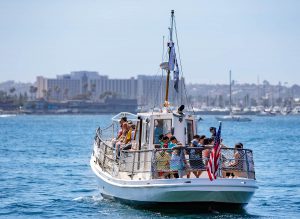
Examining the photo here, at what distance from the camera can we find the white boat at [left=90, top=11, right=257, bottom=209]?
29031 mm

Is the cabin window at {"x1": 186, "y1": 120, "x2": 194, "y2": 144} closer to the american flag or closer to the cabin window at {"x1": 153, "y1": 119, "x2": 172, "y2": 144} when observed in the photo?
the cabin window at {"x1": 153, "y1": 119, "x2": 172, "y2": 144}

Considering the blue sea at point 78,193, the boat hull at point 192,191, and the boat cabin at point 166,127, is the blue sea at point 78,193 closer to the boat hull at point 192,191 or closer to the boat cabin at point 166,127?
the boat hull at point 192,191

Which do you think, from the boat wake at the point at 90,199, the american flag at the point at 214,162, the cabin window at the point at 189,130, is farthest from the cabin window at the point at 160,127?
the boat wake at the point at 90,199

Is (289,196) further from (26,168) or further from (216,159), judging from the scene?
(26,168)

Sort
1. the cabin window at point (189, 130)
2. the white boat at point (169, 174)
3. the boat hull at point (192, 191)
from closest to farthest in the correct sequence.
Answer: the boat hull at point (192, 191) < the white boat at point (169, 174) < the cabin window at point (189, 130)

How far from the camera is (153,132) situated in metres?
31.8

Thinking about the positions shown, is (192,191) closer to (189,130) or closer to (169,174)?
(169,174)

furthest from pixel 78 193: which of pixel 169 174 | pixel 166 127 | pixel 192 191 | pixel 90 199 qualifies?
pixel 192 191

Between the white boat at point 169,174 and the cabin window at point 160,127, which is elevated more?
the cabin window at point 160,127

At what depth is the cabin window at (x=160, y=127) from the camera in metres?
31.8

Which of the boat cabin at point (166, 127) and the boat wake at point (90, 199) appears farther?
the boat wake at point (90, 199)

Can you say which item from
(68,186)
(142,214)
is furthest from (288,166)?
(142,214)

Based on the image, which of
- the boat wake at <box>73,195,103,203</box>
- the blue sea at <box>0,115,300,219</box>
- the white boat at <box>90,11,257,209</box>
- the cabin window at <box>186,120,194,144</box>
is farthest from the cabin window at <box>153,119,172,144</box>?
the boat wake at <box>73,195,103,203</box>

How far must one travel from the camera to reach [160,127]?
31922 mm
